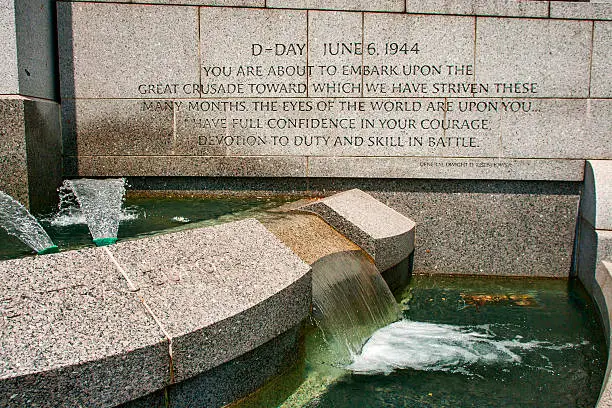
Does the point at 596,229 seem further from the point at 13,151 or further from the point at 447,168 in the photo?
the point at 13,151

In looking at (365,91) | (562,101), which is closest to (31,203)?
(365,91)

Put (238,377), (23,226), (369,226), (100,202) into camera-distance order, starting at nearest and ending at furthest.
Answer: (238,377), (23,226), (369,226), (100,202)

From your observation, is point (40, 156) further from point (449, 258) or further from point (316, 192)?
point (449, 258)

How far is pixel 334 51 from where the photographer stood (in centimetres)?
757

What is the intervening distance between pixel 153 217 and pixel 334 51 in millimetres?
3161

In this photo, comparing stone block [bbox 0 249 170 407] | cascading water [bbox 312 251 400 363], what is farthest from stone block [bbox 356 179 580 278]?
stone block [bbox 0 249 170 407]

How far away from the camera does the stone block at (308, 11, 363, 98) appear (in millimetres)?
7527

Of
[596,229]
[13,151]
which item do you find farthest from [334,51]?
[13,151]

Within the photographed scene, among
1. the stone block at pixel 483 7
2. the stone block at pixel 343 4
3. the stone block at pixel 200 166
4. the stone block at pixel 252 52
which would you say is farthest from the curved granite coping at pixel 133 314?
the stone block at pixel 483 7

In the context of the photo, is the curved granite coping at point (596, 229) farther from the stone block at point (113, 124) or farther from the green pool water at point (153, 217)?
the stone block at point (113, 124)

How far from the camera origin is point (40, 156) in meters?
6.79

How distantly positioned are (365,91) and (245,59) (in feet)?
5.10

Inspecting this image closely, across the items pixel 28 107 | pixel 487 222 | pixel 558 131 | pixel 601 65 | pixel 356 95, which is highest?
pixel 601 65

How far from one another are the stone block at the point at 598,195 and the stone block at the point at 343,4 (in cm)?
305
